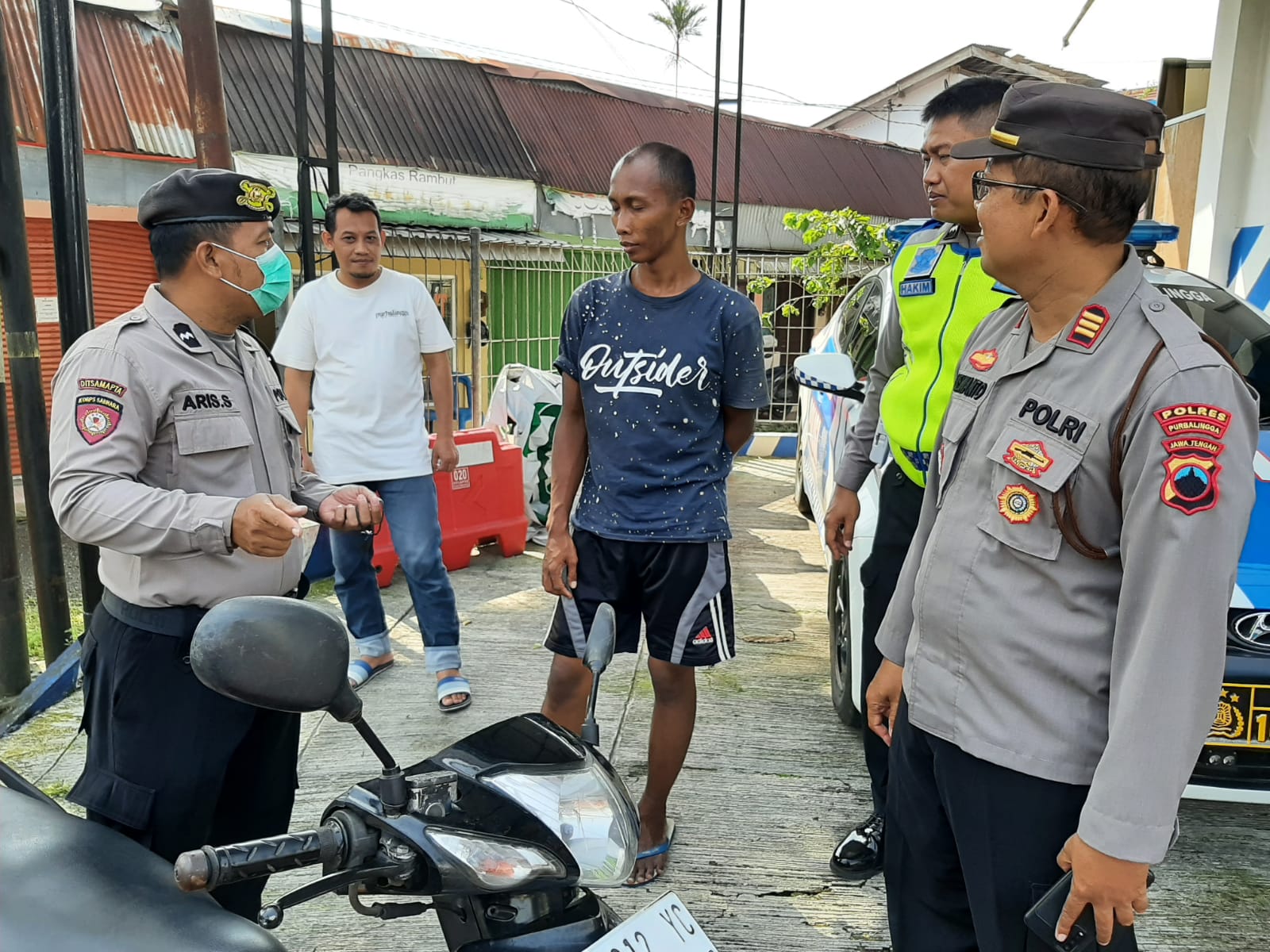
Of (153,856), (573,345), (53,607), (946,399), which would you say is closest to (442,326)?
(573,345)

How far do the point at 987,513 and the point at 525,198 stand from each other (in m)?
14.6

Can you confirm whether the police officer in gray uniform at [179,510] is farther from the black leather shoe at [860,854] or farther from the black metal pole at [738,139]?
the black metal pole at [738,139]

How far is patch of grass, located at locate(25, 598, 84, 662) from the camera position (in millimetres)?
4700

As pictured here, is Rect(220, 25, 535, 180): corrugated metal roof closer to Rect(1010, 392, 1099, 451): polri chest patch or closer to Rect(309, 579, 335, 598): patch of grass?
Rect(309, 579, 335, 598): patch of grass

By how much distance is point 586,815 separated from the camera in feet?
4.66

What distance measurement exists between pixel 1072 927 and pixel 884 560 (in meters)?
1.38

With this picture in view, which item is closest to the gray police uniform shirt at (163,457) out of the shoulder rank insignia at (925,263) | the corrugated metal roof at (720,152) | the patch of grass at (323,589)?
the shoulder rank insignia at (925,263)

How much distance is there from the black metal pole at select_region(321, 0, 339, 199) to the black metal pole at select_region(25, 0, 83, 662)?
1.74m

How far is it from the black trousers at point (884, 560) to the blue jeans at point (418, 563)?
1891mm

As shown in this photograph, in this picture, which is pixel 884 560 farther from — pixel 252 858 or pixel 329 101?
pixel 329 101

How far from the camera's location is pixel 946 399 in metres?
→ 2.48

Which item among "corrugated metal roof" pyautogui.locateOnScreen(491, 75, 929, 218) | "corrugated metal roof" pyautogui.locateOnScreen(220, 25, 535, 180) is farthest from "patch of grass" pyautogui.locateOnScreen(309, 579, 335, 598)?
"corrugated metal roof" pyautogui.locateOnScreen(491, 75, 929, 218)

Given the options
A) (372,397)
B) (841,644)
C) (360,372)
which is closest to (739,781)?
(841,644)

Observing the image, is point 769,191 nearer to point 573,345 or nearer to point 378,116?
point 378,116
